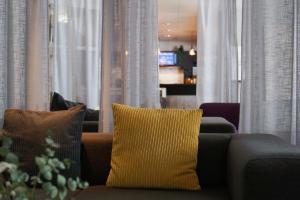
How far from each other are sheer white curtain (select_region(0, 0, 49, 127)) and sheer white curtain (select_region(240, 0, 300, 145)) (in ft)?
4.61

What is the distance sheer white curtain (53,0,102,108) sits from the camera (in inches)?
107

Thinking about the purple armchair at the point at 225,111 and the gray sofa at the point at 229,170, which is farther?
the purple armchair at the point at 225,111

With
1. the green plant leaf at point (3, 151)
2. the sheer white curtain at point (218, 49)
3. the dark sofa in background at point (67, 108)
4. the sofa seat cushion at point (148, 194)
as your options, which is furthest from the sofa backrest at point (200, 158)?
the sheer white curtain at point (218, 49)

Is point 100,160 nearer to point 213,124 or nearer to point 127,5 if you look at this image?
point 213,124

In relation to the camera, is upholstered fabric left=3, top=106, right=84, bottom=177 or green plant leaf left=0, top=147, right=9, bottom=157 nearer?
green plant leaf left=0, top=147, right=9, bottom=157

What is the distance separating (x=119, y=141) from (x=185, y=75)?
8.51 metres

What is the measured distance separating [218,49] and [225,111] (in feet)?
2.62

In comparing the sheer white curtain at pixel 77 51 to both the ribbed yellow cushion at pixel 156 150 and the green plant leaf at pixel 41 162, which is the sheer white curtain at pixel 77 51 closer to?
the ribbed yellow cushion at pixel 156 150

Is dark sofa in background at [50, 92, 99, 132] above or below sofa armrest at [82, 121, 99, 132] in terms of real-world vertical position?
above

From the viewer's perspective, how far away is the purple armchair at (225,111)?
9.86 ft

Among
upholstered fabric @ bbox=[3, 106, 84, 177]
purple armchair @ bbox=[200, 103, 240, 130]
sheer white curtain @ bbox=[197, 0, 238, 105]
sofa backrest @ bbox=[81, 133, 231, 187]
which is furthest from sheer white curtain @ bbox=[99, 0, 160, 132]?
sheer white curtain @ bbox=[197, 0, 238, 105]

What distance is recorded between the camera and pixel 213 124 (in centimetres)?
217

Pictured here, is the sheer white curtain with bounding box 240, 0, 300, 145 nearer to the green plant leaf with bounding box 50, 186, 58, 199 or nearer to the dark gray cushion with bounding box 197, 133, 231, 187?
the dark gray cushion with bounding box 197, 133, 231, 187

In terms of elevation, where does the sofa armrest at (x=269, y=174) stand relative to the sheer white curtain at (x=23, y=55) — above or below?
below
